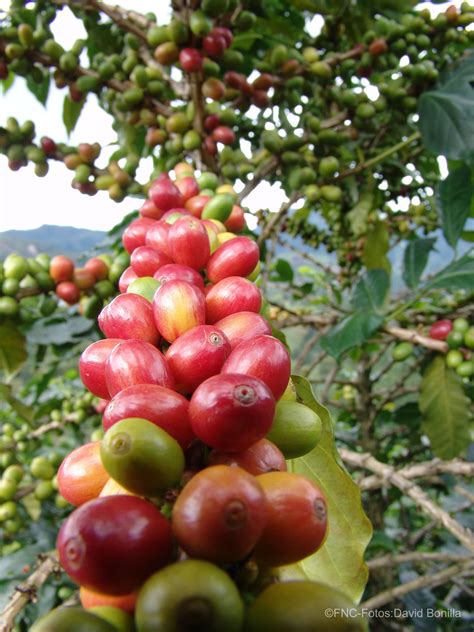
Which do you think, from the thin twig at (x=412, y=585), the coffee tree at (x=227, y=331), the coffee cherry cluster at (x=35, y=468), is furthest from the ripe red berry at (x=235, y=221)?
the thin twig at (x=412, y=585)

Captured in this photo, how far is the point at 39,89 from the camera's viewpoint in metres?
2.30

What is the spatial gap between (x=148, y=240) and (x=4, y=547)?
2.64 m

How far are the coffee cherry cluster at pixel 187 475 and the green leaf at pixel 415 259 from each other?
1646 millimetres

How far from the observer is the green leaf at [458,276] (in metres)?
1.77

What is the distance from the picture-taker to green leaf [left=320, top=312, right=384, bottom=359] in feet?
5.82

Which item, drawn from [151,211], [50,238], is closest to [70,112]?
[151,211]

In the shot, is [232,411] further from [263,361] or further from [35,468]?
[35,468]

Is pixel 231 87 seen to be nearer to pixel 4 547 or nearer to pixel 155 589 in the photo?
pixel 155 589

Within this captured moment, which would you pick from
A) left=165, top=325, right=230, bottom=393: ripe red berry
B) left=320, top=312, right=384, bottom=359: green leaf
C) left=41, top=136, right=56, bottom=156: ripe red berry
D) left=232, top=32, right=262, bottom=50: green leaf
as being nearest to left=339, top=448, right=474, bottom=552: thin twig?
left=320, top=312, right=384, bottom=359: green leaf

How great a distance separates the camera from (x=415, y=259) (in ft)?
7.42

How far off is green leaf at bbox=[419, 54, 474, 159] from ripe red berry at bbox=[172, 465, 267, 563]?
69.2 inches

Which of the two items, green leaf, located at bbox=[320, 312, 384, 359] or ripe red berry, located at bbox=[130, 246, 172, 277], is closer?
ripe red berry, located at bbox=[130, 246, 172, 277]

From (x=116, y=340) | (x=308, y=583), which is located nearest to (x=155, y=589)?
(x=308, y=583)

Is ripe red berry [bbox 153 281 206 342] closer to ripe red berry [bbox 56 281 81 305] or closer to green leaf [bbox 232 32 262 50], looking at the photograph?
ripe red berry [bbox 56 281 81 305]
